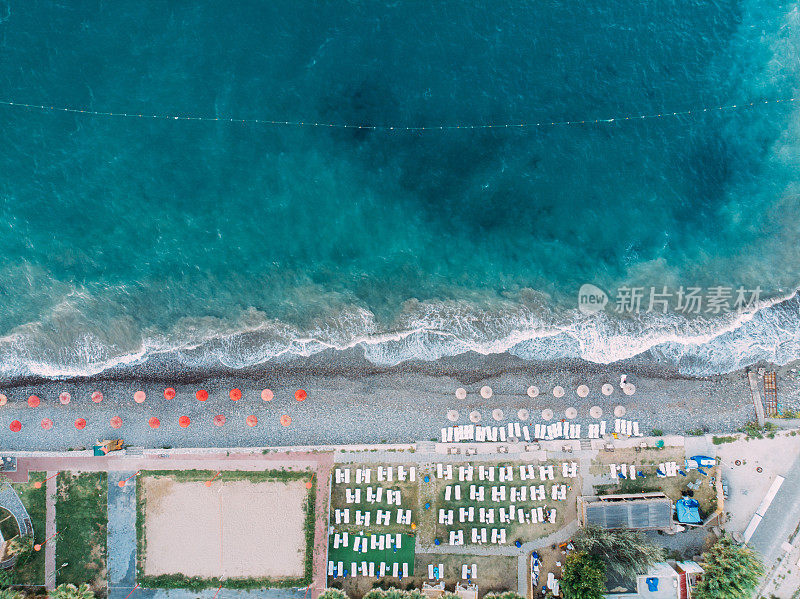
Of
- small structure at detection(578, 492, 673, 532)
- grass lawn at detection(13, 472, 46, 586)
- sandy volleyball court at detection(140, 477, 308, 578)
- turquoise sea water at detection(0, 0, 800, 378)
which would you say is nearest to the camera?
small structure at detection(578, 492, 673, 532)

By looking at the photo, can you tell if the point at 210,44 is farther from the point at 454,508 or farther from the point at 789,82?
the point at 789,82

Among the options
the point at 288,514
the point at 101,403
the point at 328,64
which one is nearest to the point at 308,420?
the point at 288,514

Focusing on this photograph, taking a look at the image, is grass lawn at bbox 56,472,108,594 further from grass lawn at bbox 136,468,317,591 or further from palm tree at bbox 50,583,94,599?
grass lawn at bbox 136,468,317,591

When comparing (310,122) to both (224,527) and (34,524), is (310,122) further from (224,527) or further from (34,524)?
(34,524)

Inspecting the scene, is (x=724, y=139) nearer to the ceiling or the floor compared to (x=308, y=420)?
nearer to the ceiling

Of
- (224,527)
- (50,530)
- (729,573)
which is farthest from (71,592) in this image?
(729,573)

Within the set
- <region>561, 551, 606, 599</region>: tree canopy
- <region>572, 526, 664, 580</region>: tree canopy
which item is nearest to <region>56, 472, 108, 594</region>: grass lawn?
<region>561, 551, 606, 599</region>: tree canopy

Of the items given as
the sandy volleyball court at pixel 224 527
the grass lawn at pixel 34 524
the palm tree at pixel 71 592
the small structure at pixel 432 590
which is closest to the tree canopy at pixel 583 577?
the small structure at pixel 432 590
